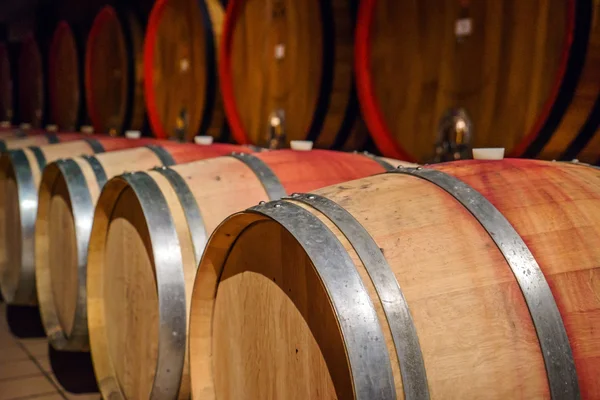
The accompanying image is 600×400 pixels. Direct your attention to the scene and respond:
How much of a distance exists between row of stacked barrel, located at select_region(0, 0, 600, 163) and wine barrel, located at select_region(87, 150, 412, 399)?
304 millimetres

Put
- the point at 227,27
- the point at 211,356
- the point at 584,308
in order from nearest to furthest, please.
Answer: the point at 584,308 < the point at 211,356 < the point at 227,27

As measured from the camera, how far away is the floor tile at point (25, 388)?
290 cm

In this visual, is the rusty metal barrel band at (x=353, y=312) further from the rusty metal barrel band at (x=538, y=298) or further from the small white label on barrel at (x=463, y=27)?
the small white label on barrel at (x=463, y=27)

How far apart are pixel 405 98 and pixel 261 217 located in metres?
1.15

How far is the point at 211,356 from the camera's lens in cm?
168

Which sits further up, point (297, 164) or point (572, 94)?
point (572, 94)

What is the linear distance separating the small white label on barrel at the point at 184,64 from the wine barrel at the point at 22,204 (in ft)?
1.58

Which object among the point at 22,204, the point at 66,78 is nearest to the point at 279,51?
the point at 22,204

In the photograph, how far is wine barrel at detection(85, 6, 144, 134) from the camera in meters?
4.72

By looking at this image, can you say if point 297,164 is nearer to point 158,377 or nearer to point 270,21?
point 158,377

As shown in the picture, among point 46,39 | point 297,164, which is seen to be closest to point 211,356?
point 297,164

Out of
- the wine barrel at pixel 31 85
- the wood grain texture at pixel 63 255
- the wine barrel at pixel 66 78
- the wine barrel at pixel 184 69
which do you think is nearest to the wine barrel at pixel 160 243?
the wood grain texture at pixel 63 255

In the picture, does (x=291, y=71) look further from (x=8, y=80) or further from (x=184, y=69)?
(x=8, y=80)

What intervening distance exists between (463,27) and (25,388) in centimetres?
239
